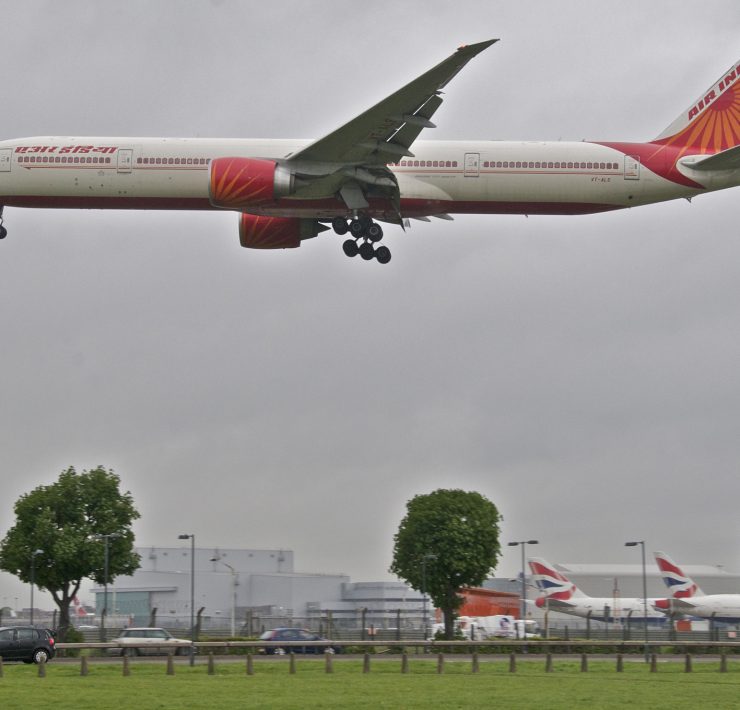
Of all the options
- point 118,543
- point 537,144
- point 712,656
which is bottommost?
point 712,656

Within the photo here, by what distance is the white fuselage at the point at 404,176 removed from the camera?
45.8m

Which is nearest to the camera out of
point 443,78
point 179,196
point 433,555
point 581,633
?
point 443,78

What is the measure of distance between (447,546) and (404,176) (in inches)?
1405

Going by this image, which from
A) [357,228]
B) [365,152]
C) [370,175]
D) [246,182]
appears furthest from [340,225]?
[246,182]

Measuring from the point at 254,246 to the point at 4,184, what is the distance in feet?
33.3

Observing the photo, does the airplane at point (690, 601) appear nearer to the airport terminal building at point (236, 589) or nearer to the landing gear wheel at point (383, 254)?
the airport terminal building at point (236, 589)

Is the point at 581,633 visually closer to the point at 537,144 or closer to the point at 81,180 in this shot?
the point at 537,144

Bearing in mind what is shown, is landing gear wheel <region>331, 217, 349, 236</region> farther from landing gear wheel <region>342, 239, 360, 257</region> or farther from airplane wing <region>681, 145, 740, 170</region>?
airplane wing <region>681, 145, 740, 170</region>

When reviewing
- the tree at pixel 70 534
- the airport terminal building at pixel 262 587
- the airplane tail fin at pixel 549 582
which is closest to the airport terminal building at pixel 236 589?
the airport terminal building at pixel 262 587

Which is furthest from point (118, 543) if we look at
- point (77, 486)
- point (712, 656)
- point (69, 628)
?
point (712, 656)

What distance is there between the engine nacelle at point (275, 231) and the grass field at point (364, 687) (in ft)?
55.1

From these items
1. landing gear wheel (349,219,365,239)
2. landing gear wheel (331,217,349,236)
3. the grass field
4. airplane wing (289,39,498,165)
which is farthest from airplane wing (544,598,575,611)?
airplane wing (289,39,498,165)

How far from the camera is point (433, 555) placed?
75875 mm

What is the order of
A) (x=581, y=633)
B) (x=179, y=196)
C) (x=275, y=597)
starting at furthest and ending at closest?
1. (x=275, y=597)
2. (x=581, y=633)
3. (x=179, y=196)
